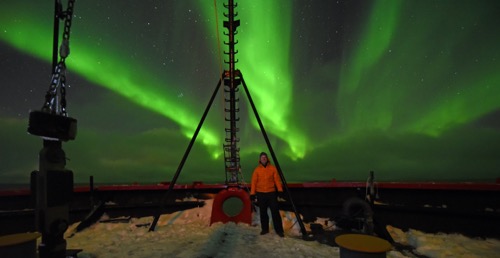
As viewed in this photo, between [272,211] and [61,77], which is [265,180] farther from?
[61,77]

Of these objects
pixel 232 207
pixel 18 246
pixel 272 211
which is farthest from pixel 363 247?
pixel 232 207

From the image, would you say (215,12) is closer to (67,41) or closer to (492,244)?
(67,41)

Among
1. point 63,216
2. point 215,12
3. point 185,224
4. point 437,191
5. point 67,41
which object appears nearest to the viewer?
point 63,216

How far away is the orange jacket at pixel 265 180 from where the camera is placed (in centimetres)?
718

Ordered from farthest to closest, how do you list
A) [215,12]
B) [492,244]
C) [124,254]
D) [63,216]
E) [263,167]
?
[215,12] → [263,167] → [492,244] → [124,254] → [63,216]

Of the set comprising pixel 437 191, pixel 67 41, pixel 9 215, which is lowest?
pixel 9 215

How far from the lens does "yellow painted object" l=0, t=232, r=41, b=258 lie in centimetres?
365

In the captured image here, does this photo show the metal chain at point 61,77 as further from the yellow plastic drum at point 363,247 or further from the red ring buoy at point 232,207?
the red ring buoy at point 232,207

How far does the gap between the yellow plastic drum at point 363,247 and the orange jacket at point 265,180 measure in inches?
133

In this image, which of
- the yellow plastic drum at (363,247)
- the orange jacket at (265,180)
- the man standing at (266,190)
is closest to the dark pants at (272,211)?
the man standing at (266,190)

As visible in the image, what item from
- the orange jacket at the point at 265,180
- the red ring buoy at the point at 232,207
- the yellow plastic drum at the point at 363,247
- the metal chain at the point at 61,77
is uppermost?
the metal chain at the point at 61,77

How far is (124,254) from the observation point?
5.10 m

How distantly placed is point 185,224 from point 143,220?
4.86ft

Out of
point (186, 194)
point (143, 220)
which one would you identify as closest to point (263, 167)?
point (186, 194)
